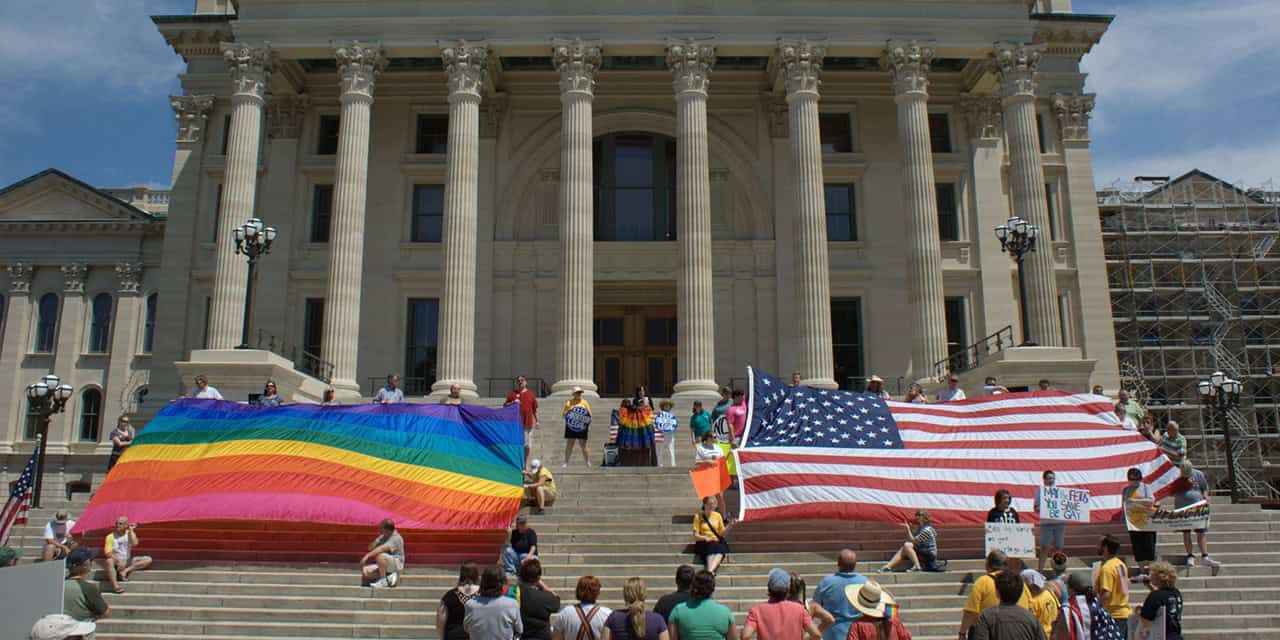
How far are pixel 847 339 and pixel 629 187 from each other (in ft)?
31.4

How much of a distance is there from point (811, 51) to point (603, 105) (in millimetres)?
8319

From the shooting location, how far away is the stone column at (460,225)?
29.5 metres

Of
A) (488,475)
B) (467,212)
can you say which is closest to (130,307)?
(467,212)

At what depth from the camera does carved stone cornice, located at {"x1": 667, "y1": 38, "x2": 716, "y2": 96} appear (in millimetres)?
31438

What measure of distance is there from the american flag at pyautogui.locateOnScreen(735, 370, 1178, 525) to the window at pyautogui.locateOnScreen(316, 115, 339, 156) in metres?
24.7

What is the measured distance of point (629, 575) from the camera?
51.1 ft

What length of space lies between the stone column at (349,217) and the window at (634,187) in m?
8.61

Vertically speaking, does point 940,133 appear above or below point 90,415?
above

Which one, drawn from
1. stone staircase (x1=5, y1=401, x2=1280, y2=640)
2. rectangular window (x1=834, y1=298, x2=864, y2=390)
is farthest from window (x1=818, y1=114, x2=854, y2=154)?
stone staircase (x1=5, y1=401, x2=1280, y2=640)

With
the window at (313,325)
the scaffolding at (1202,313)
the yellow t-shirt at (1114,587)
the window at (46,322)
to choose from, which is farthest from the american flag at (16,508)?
the scaffolding at (1202,313)

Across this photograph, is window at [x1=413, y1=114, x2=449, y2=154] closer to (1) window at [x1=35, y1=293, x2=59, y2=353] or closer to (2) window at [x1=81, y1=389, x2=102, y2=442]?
(2) window at [x1=81, y1=389, x2=102, y2=442]

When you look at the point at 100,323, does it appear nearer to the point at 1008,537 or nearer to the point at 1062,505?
the point at 1062,505

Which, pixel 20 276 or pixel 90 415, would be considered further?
pixel 20 276

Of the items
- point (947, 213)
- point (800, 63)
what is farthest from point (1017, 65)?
point (800, 63)
